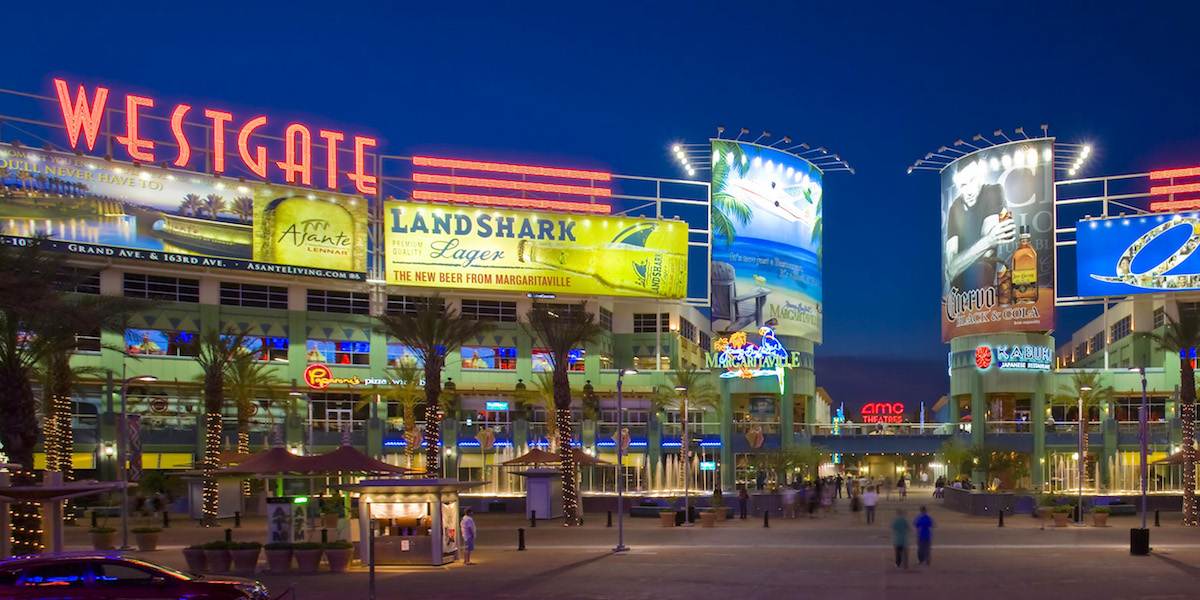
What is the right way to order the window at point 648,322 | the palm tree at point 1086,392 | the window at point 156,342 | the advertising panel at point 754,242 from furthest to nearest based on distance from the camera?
the window at point 648,322, the advertising panel at point 754,242, the palm tree at point 1086,392, the window at point 156,342

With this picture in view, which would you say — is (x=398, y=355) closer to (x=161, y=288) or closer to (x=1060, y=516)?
(x=161, y=288)

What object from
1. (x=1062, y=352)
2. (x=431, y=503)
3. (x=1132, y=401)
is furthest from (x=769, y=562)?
(x=1062, y=352)

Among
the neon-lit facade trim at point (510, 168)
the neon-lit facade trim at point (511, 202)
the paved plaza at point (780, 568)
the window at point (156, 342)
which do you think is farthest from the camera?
the neon-lit facade trim at point (511, 202)

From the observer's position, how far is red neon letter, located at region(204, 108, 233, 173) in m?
81.3

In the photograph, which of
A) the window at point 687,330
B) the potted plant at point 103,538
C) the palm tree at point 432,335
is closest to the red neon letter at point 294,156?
the palm tree at point 432,335

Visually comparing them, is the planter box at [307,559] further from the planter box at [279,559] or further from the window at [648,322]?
the window at [648,322]

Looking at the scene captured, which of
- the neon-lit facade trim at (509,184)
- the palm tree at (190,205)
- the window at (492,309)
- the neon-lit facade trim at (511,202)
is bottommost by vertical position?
the window at (492,309)

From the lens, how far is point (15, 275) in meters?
26.3

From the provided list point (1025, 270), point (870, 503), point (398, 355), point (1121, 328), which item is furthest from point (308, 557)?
point (1121, 328)

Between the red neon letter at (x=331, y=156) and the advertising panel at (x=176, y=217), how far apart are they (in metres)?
1.06

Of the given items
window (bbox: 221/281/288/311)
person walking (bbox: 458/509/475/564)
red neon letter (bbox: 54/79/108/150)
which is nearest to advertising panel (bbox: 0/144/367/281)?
red neon letter (bbox: 54/79/108/150)

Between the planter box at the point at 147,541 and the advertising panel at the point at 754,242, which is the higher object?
the advertising panel at the point at 754,242

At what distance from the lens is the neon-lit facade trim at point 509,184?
89750mm

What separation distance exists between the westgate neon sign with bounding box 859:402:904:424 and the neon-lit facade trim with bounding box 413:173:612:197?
218 ft
